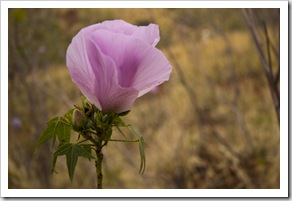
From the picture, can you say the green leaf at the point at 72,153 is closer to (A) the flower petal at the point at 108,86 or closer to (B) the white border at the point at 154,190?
(A) the flower petal at the point at 108,86

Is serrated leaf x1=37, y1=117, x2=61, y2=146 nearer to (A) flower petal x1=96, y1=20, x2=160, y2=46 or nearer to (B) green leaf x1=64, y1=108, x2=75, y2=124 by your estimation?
(B) green leaf x1=64, y1=108, x2=75, y2=124

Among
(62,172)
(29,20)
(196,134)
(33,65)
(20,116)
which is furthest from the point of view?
(196,134)

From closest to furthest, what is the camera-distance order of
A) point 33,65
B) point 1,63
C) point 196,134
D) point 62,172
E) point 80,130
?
point 80,130
point 1,63
point 33,65
point 62,172
point 196,134

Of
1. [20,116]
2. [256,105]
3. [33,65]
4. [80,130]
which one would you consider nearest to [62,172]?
[20,116]

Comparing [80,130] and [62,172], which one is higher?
[80,130]

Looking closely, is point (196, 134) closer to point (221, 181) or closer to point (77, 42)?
point (221, 181)

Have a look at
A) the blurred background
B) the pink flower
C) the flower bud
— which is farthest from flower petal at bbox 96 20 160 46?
the blurred background

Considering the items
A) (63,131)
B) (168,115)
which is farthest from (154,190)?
(168,115)
